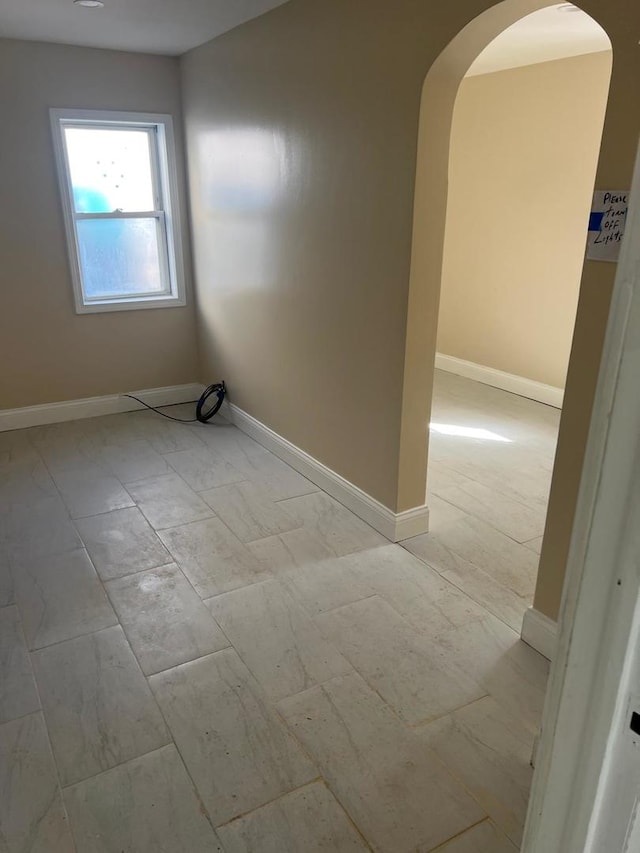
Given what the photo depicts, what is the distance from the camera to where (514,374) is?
17.5 feet

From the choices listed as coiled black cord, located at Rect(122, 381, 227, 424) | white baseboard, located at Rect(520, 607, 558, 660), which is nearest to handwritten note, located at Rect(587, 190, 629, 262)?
white baseboard, located at Rect(520, 607, 558, 660)

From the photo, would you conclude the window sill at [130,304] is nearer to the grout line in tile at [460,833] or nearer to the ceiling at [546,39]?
the ceiling at [546,39]

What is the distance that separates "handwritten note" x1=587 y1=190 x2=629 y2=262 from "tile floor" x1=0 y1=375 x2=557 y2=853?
1.40m

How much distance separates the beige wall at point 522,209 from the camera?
442 centimetres

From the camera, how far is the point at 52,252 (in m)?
4.25

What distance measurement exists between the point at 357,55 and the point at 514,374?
127 inches

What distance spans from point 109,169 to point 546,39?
9.60 ft

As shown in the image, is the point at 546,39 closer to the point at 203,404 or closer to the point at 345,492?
the point at 345,492

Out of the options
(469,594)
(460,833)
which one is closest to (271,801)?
(460,833)

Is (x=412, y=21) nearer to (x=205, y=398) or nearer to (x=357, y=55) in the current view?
(x=357, y=55)

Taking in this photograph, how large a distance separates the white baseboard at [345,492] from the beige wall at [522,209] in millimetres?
2374

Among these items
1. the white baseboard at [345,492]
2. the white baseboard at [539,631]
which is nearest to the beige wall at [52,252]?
the white baseboard at [345,492]

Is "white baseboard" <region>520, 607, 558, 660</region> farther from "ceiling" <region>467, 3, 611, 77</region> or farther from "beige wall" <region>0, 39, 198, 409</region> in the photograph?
"beige wall" <region>0, 39, 198, 409</region>

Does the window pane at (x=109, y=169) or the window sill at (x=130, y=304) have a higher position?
the window pane at (x=109, y=169)
